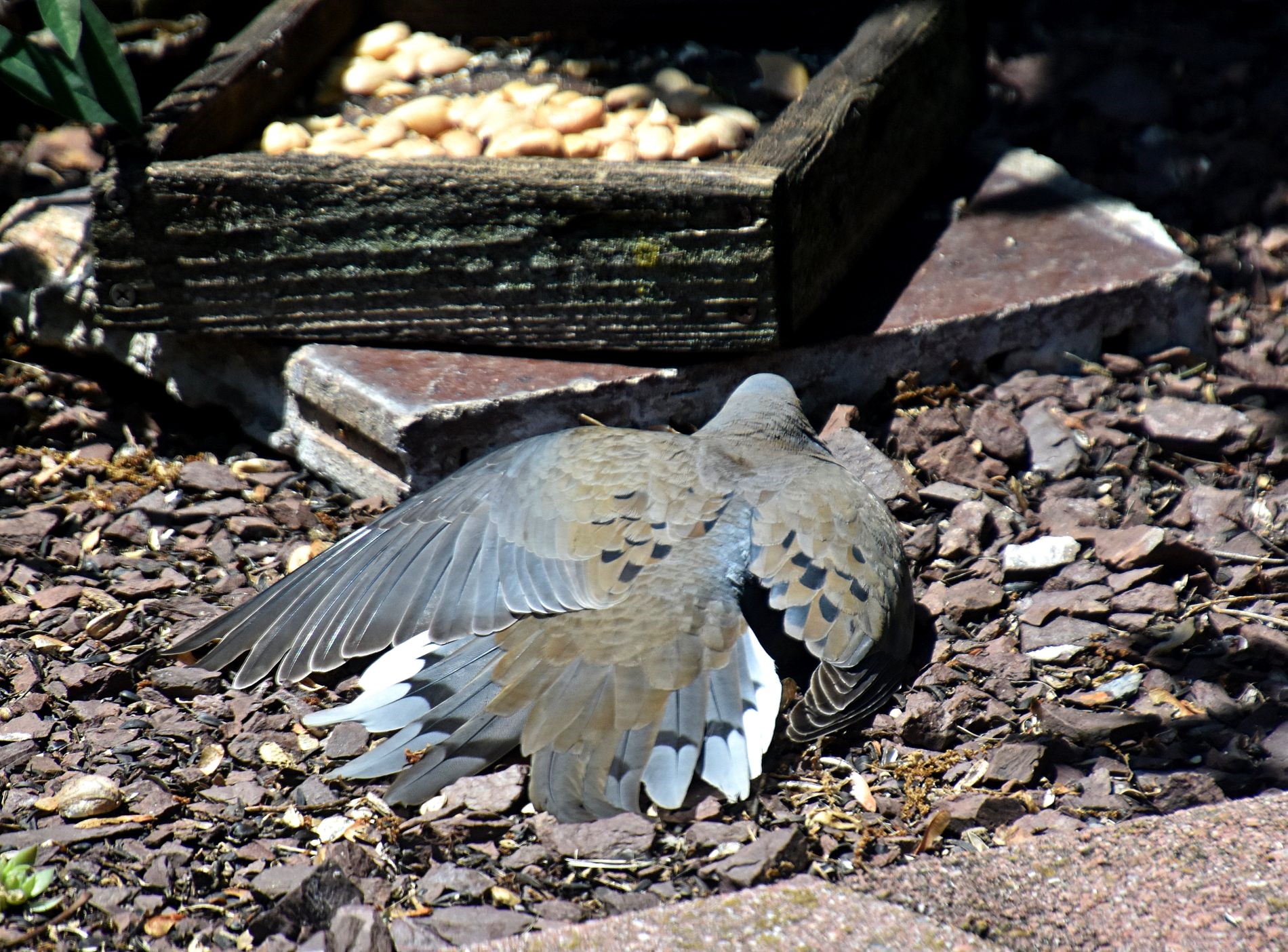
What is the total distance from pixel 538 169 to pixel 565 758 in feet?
6.16

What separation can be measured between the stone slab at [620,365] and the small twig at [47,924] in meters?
1.53

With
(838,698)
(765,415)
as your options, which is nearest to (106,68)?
(765,415)

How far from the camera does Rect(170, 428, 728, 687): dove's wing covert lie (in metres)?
2.90

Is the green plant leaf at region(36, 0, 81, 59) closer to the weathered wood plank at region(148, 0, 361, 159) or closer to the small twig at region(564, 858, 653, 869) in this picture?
the weathered wood plank at region(148, 0, 361, 159)

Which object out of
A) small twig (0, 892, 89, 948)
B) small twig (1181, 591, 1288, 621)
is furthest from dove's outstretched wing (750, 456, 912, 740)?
small twig (0, 892, 89, 948)

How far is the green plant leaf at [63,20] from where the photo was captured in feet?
10.7

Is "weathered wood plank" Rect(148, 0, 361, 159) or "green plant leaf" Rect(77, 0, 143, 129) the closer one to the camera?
"green plant leaf" Rect(77, 0, 143, 129)

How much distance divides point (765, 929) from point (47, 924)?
4.50 ft

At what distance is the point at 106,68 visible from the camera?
139 inches

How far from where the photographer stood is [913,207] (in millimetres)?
4711

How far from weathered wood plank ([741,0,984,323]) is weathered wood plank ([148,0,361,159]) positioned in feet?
5.85

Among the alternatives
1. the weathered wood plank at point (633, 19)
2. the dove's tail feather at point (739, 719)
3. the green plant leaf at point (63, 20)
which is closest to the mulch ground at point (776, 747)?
the dove's tail feather at point (739, 719)

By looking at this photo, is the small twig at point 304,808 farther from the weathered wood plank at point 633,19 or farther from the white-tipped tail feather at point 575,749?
the weathered wood plank at point 633,19

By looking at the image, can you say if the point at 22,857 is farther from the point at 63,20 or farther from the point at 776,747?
the point at 63,20
